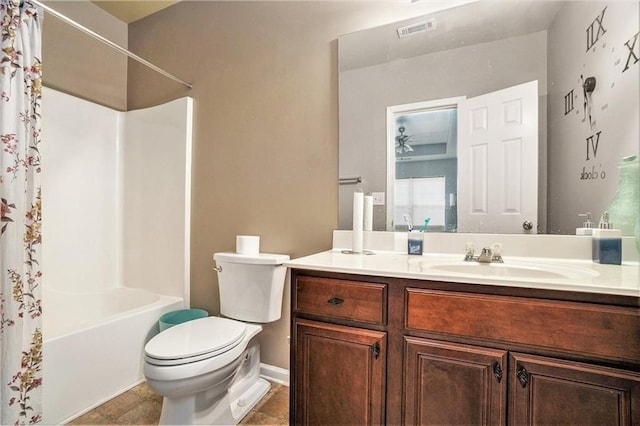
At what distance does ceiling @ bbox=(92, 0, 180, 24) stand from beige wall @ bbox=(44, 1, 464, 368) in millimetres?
51

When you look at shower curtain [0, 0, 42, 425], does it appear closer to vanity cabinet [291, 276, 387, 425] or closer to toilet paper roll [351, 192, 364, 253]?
vanity cabinet [291, 276, 387, 425]

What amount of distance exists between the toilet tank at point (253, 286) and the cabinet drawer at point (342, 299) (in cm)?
42

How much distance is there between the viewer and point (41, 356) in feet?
4.25

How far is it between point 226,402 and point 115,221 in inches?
69.0

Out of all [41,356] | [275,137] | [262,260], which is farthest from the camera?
[275,137]

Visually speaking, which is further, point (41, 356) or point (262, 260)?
point (262, 260)

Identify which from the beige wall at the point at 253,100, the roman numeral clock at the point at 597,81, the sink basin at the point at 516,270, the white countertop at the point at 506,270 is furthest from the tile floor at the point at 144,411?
the roman numeral clock at the point at 597,81

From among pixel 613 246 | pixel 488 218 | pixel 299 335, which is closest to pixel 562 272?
pixel 613 246

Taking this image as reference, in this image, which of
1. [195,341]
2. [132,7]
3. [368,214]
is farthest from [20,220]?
[132,7]

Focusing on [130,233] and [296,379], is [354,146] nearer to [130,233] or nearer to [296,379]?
[296,379]

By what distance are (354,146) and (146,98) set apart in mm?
1842

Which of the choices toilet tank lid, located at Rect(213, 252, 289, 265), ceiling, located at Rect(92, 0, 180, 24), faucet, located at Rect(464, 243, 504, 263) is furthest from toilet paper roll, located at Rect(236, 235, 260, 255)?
ceiling, located at Rect(92, 0, 180, 24)

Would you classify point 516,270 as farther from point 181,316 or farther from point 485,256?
point 181,316

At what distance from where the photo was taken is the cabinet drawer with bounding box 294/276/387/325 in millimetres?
1031
